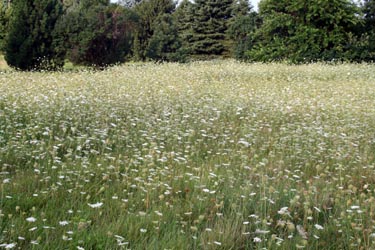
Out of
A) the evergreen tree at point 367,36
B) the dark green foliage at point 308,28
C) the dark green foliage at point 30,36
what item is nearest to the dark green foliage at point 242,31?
the dark green foliage at point 308,28

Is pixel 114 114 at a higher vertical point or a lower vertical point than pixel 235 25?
lower

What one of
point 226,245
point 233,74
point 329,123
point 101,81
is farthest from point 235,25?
point 226,245

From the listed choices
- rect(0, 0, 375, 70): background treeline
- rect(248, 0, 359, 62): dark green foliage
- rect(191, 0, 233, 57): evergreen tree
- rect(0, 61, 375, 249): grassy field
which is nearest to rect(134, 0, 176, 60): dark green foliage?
rect(0, 0, 375, 70): background treeline

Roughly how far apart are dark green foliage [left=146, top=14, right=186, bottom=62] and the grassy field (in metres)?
17.2

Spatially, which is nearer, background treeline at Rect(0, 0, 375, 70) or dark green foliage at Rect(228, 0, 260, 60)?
background treeline at Rect(0, 0, 375, 70)

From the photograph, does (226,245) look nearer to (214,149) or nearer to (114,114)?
(214,149)

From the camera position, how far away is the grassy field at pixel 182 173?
2.86 m

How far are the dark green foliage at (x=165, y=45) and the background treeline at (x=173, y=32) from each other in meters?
0.06

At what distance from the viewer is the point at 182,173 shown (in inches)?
157

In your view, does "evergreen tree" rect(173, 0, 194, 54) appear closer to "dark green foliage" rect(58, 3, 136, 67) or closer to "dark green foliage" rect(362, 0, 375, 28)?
"dark green foliage" rect(362, 0, 375, 28)

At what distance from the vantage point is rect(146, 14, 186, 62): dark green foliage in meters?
25.6

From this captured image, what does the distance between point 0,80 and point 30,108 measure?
177 inches

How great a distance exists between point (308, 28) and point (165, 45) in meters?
8.51

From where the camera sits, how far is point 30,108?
20.1ft
